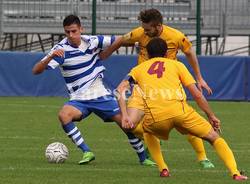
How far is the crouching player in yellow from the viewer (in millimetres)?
8617

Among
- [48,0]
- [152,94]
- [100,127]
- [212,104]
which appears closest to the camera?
[152,94]

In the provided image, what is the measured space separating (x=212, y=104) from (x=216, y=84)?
115 cm

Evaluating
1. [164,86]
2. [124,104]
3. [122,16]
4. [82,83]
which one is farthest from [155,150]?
[122,16]

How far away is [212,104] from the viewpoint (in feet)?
70.6

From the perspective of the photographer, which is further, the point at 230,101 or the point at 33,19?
the point at 33,19

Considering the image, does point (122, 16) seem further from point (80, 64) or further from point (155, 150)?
point (155, 150)

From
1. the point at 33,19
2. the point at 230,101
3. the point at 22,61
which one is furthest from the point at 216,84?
the point at 33,19

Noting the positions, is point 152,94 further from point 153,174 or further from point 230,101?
point 230,101

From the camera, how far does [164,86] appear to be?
867 cm

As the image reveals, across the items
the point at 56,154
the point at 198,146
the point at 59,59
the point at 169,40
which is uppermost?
the point at 169,40

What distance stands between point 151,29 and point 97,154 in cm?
225

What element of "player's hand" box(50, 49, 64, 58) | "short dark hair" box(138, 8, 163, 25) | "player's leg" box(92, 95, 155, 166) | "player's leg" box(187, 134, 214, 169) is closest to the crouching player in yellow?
"short dark hair" box(138, 8, 163, 25)

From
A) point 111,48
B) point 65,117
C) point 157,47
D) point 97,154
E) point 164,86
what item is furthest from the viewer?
point 97,154

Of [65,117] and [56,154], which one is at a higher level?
[65,117]
